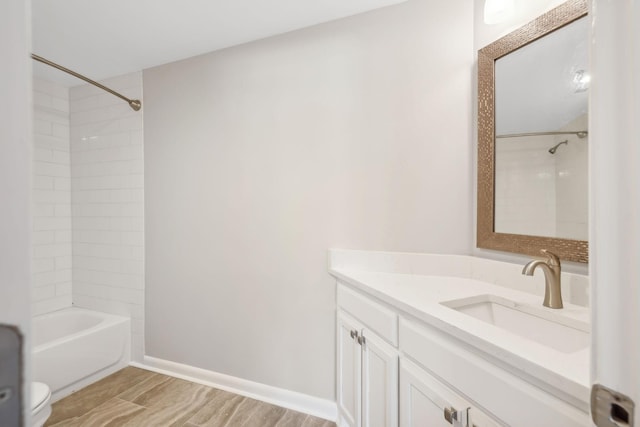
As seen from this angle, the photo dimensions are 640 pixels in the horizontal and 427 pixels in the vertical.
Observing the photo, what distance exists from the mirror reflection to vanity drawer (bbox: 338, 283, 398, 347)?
67cm

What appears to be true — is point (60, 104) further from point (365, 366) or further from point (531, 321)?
point (531, 321)

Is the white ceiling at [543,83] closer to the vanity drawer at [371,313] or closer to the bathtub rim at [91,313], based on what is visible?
the vanity drawer at [371,313]

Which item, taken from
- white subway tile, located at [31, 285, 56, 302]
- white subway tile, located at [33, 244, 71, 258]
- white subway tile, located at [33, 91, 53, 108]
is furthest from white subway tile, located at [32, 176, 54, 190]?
white subway tile, located at [31, 285, 56, 302]

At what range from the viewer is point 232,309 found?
6.50 feet

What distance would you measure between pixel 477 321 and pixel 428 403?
0.33 metres

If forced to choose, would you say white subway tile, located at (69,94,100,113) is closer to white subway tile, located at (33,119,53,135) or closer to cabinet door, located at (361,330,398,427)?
white subway tile, located at (33,119,53,135)

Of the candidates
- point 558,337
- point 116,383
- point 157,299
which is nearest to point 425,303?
point 558,337

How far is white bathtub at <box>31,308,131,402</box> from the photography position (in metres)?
1.86

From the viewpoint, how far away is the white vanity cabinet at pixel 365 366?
116 centimetres

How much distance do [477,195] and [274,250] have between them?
119 centimetres

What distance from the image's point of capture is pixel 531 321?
1.09 m

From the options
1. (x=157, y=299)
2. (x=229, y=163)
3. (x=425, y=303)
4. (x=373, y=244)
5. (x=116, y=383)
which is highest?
(x=229, y=163)

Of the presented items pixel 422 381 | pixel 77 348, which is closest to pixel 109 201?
pixel 77 348

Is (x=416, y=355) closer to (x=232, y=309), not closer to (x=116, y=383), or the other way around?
(x=232, y=309)
